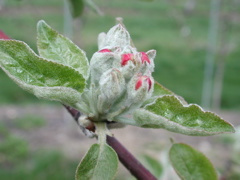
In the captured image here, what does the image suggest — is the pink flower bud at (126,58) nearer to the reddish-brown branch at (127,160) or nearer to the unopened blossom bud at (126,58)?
the unopened blossom bud at (126,58)

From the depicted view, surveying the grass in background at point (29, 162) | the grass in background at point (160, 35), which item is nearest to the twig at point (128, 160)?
the grass in background at point (29, 162)

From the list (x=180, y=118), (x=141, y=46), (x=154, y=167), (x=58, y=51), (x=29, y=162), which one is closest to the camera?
(x=180, y=118)

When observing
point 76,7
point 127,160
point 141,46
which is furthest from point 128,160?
point 141,46

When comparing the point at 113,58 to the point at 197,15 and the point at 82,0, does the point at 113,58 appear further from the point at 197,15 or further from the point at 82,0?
the point at 197,15

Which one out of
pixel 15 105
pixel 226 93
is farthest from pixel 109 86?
pixel 226 93

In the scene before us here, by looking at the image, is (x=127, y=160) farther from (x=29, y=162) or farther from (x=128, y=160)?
(x=29, y=162)

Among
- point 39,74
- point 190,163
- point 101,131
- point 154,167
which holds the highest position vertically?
point 39,74
